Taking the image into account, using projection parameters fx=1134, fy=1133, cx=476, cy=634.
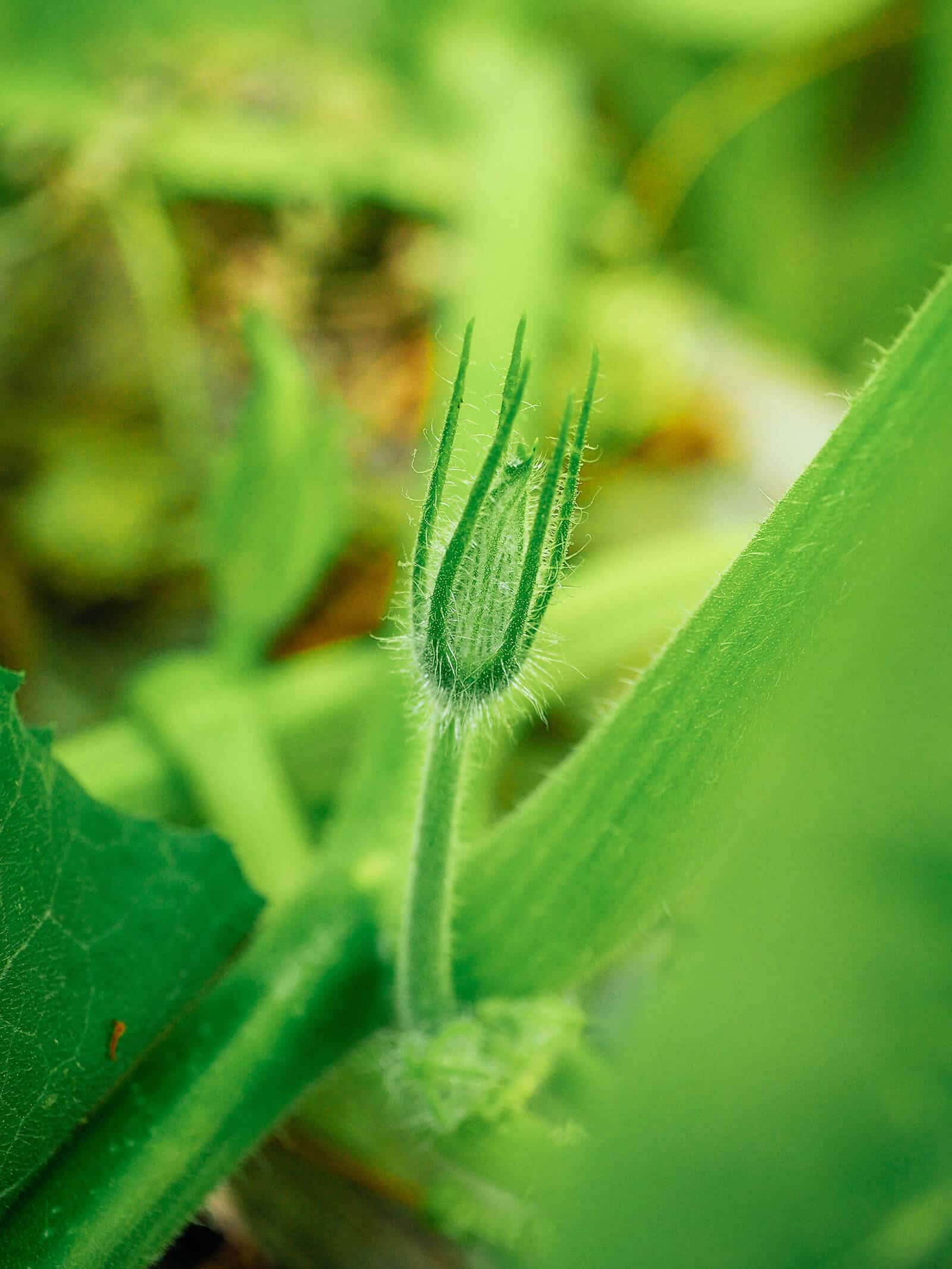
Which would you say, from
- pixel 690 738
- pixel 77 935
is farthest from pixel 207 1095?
pixel 690 738

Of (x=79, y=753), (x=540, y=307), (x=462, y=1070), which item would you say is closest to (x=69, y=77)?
(x=540, y=307)

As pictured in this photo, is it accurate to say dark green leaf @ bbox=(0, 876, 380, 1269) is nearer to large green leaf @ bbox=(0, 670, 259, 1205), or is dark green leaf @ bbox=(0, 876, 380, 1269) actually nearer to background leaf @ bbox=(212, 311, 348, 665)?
large green leaf @ bbox=(0, 670, 259, 1205)

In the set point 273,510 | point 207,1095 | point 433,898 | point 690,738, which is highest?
point 273,510

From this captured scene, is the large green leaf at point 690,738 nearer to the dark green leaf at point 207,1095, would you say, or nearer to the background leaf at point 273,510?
the dark green leaf at point 207,1095

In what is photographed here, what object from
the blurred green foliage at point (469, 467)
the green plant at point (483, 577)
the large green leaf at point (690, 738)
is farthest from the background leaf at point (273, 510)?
the green plant at point (483, 577)

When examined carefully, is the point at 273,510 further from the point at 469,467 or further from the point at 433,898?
the point at 433,898

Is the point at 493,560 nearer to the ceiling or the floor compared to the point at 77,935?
nearer to the ceiling
